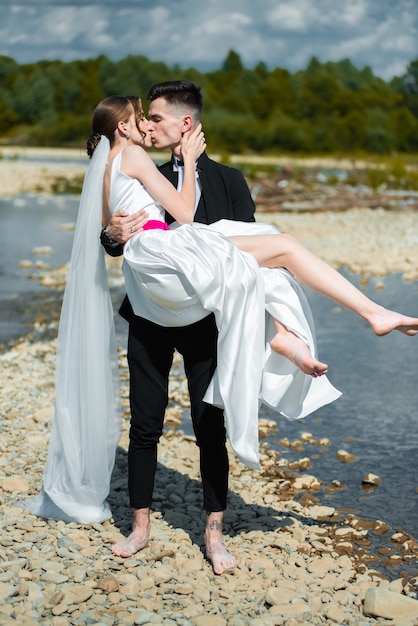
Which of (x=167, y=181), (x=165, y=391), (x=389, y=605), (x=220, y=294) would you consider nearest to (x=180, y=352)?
(x=165, y=391)

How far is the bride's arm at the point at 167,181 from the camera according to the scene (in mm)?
4176

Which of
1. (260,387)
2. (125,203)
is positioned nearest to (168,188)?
(125,203)

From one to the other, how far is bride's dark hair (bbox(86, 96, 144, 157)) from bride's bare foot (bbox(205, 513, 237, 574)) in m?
1.84

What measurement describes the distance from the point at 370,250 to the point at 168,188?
1192 cm

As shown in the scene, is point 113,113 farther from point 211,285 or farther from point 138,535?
point 138,535

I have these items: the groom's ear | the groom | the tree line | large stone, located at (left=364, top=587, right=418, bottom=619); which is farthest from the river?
the tree line

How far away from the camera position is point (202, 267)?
4062mm

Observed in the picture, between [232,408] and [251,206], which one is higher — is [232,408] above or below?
below

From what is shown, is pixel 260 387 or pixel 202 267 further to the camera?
pixel 260 387

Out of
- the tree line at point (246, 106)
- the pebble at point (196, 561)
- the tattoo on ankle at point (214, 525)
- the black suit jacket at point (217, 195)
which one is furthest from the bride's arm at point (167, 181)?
the tree line at point (246, 106)

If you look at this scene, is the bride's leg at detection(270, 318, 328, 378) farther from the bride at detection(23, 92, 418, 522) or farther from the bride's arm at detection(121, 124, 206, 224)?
the bride's arm at detection(121, 124, 206, 224)

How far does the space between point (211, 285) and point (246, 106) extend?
275 feet

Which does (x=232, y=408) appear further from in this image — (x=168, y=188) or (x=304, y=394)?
(x=168, y=188)

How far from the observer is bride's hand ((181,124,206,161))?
4254 millimetres
